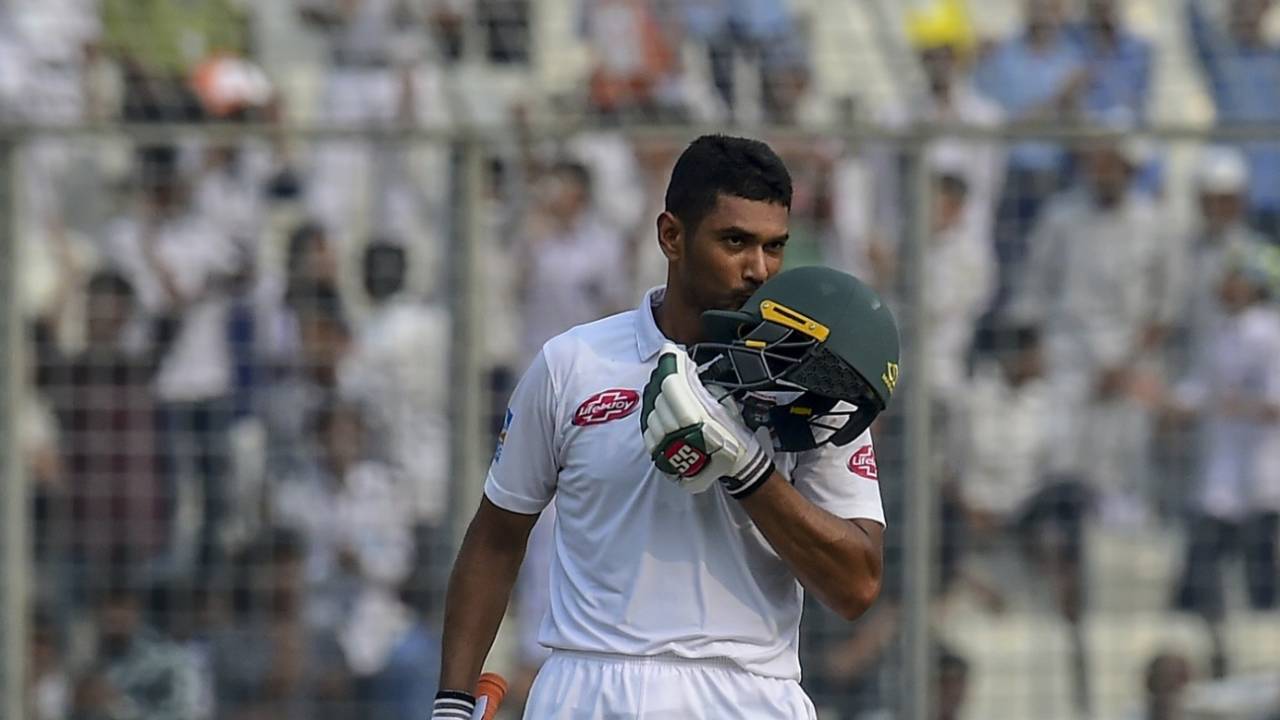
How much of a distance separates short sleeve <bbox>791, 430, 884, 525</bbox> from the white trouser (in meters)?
0.37

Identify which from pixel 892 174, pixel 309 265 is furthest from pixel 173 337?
pixel 892 174

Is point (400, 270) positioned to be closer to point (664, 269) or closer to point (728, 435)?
point (664, 269)

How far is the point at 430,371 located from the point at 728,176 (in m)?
3.20

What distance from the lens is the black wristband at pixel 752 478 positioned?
11.9 feet

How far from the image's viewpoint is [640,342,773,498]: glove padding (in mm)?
3580

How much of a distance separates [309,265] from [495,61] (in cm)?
175

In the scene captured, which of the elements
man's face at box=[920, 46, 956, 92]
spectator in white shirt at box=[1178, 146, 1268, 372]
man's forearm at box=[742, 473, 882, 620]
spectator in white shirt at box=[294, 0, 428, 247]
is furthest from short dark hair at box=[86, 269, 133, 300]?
man's forearm at box=[742, 473, 882, 620]

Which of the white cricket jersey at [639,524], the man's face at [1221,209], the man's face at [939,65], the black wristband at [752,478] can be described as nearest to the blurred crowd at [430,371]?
the man's face at [1221,209]

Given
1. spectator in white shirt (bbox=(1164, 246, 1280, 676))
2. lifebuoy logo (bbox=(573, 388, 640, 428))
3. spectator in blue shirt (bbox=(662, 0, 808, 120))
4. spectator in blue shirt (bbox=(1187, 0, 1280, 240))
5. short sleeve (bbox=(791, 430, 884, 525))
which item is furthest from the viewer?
spectator in blue shirt (bbox=(1187, 0, 1280, 240))

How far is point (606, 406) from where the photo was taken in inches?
160

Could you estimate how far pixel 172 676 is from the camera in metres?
6.95

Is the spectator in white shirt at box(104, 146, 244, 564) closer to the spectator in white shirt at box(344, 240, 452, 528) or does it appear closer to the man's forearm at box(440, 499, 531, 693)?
the spectator in white shirt at box(344, 240, 452, 528)

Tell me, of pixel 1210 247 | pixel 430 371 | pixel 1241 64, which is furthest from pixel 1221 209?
pixel 430 371

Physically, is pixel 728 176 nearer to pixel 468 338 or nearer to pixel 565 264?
pixel 565 264
